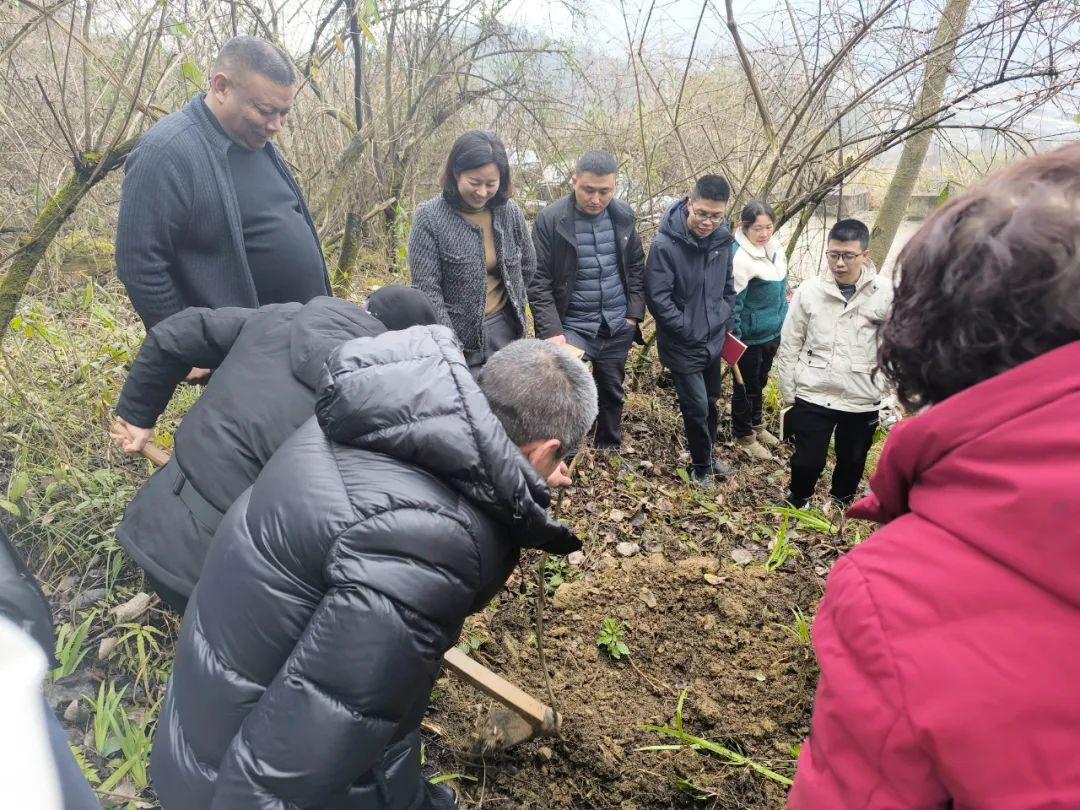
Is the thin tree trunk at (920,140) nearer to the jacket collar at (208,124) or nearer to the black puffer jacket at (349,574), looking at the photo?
the jacket collar at (208,124)

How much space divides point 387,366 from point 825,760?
96cm

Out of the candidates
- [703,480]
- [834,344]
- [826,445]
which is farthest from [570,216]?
[826,445]

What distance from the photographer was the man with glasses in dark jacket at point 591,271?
3726mm

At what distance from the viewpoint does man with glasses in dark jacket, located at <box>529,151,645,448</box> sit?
147 inches

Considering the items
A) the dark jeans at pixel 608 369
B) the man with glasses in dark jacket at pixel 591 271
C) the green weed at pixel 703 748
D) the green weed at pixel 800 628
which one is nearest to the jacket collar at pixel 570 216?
the man with glasses in dark jacket at pixel 591 271

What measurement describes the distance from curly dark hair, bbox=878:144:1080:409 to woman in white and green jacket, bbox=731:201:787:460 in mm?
3488

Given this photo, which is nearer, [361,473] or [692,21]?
[361,473]

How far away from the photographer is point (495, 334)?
139 inches

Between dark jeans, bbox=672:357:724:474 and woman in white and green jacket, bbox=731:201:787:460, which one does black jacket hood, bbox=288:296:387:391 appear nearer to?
dark jeans, bbox=672:357:724:474

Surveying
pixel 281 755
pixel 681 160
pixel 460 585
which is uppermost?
pixel 681 160

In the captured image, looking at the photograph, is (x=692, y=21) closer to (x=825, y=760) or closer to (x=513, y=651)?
(x=513, y=651)

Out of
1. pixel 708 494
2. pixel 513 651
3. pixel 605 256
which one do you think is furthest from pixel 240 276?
pixel 708 494

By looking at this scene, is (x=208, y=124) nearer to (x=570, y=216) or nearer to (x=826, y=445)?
(x=570, y=216)

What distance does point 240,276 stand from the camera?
255cm
